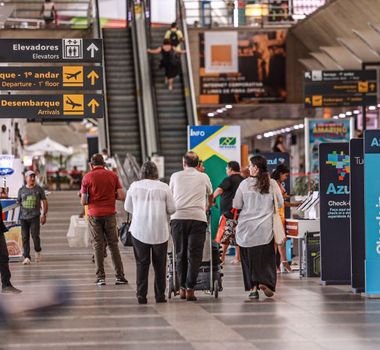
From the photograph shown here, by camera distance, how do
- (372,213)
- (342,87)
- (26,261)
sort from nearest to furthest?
(372,213)
(26,261)
(342,87)

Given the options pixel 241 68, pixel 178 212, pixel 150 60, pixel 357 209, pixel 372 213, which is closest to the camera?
pixel 372 213

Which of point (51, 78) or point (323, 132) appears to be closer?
point (51, 78)

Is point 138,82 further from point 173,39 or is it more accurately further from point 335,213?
point 335,213

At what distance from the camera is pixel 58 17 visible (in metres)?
37.1

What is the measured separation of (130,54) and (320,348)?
957 inches

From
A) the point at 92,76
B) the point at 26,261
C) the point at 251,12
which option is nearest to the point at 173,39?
the point at 251,12

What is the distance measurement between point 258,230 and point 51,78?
5.43m

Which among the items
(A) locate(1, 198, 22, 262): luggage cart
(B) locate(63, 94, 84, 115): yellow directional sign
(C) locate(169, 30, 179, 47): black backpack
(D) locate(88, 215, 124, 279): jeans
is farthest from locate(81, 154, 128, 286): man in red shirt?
(C) locate(169, 30, 179, 47): black backpack

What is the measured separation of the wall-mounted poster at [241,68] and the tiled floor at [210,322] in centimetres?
1960

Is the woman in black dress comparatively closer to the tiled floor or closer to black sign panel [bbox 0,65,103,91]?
black sign panel [bbox 0,65,103,91]

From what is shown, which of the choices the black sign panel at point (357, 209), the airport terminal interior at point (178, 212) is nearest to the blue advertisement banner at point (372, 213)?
the airport terminal interior at point (178, 212)

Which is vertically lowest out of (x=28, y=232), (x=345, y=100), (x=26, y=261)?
(x=26, y=261)

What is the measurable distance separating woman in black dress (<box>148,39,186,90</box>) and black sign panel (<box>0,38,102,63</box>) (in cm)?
1407

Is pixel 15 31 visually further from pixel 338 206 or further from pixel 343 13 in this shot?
pixel 338 206
